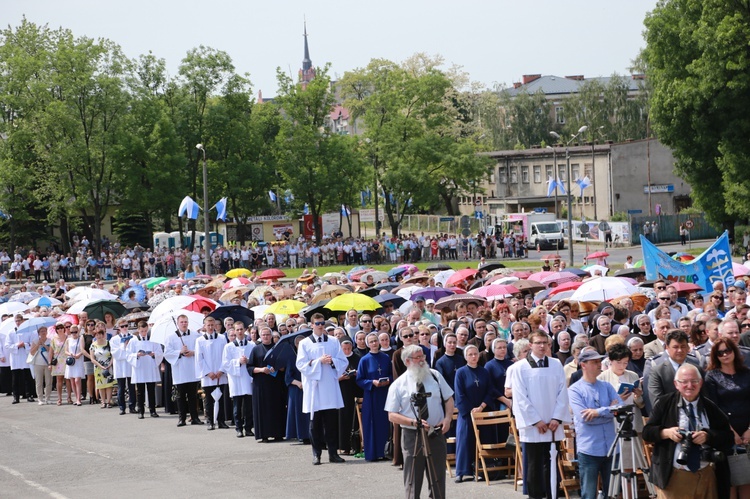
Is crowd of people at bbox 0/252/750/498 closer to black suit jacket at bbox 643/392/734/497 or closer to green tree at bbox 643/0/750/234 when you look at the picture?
black suit jacket at bbox 643/392/734/497

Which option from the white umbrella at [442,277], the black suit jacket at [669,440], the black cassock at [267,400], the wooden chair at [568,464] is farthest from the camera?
the white umbrella at [442,277]

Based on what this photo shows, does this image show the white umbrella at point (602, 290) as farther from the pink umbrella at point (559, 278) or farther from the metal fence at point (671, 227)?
the metal fence at point (671, 227)

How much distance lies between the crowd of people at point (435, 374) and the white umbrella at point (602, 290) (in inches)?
7.8

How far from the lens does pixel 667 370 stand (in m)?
9.77

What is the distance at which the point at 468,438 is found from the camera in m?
13.1

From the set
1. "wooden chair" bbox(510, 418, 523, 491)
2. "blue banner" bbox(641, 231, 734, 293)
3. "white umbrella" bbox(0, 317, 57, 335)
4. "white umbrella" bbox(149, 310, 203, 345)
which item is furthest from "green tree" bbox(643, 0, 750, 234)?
"wooden chair" bbox(510, 418, 523, 491)

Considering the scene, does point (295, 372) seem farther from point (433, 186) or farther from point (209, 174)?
point (433, 186)

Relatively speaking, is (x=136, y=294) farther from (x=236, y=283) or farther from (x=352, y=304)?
(x=352, y=304)

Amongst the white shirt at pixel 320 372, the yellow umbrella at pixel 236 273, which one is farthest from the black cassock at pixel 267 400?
the yellow umbrella at pixel 236 273

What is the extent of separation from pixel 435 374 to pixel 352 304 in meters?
9.23

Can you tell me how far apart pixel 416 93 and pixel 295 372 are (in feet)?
196

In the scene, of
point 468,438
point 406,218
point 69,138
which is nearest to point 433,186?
point 406,218

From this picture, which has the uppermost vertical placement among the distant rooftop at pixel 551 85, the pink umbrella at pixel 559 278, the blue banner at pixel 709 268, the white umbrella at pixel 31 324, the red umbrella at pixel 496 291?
the distant rooftop at pixel 551 85

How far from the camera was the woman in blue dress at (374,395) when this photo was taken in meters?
14.6
